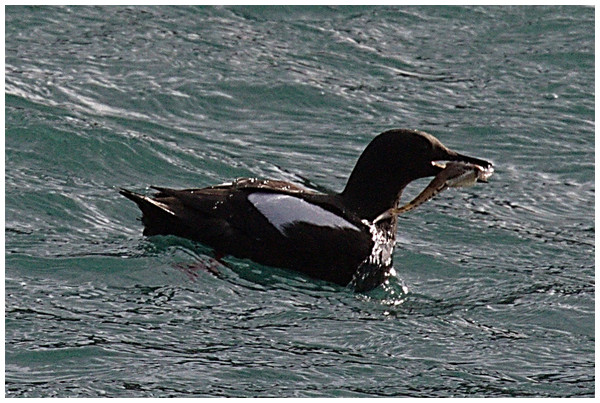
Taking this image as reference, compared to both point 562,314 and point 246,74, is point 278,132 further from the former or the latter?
point 562,314

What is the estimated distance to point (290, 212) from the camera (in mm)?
6891

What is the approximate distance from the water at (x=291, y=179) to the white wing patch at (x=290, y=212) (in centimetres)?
28

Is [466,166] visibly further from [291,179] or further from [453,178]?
[291,179]

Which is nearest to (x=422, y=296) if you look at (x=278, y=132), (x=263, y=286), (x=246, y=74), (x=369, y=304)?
(x=369, y=304)

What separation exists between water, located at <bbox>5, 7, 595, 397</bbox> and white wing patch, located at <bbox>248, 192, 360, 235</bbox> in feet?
0.93

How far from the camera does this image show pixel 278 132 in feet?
29.5

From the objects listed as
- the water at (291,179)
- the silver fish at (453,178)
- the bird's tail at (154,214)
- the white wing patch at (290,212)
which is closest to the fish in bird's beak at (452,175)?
the silver fish at (453,178)

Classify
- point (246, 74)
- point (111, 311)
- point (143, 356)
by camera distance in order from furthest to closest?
point (246, 74) → point (111, 311) → point (143, 356)

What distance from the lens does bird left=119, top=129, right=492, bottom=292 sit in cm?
685

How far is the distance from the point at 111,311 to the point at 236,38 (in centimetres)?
431

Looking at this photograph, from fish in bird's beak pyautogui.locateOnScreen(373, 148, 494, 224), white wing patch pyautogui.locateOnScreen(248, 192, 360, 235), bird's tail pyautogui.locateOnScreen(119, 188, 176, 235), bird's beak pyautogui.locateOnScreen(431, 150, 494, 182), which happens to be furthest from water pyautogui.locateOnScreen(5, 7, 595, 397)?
bird's beak pyautogui.locateOnScreen(431, 150, 494, 182)

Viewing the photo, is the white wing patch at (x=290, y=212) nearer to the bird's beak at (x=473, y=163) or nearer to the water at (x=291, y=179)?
the water at (x=291, y=179)

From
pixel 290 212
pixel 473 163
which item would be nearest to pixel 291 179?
pixel 290 212

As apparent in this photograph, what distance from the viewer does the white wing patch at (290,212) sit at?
6.87 meters
